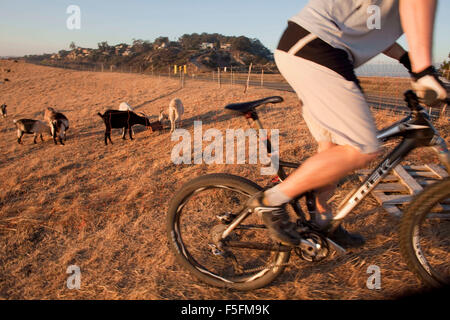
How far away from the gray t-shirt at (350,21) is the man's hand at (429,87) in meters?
0.36

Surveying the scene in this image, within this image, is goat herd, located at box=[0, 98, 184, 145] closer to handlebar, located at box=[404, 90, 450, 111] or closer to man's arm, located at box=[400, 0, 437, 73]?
handlebar, located at box=[404, 90, 450, 111]

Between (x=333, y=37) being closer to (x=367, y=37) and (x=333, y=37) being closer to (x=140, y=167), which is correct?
(x=367, y=37)

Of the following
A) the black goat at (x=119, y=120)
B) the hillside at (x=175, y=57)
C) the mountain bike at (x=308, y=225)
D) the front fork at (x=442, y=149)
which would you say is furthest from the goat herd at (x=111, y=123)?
the hillside at (x=175, y=57)

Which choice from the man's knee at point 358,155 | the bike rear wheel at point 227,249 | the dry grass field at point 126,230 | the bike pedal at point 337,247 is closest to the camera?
the man's knee at point 358,155

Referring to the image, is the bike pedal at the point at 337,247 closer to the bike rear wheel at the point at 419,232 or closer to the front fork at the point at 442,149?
the bike rear wheel at the point at 419,232

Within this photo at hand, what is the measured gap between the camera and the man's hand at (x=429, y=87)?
1536mm

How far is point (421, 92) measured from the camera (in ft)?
→ 5.20

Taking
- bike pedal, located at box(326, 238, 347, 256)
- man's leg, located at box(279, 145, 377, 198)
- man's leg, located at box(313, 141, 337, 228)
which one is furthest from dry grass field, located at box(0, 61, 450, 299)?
man's leg, located at box(279, 145, 377, 198)

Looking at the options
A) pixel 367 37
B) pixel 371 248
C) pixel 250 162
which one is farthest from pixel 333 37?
pixel 250 162

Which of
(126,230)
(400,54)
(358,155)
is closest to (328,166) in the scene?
(358,155)

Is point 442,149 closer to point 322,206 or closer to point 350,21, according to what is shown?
point 322,206

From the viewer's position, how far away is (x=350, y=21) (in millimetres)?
1683

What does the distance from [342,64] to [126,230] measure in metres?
2.99

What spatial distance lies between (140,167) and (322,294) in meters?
5.46
